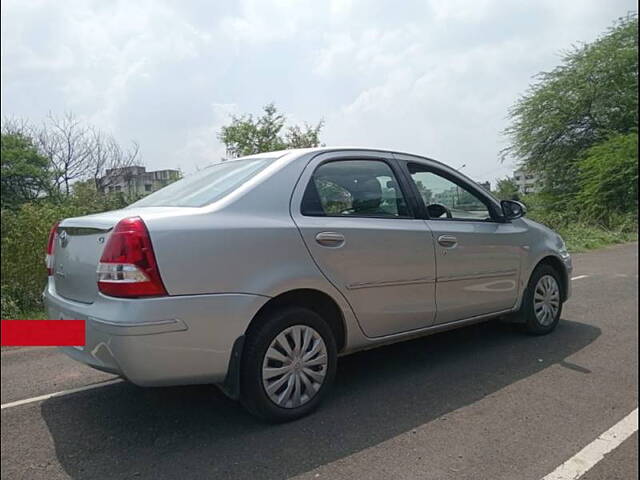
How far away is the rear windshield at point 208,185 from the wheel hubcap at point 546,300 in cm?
251

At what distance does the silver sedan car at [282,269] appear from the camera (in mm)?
2377

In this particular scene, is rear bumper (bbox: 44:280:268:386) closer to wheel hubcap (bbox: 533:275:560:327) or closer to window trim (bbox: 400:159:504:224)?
window trim (bbox: 400:159:504:224)

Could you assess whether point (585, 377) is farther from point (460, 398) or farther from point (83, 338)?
point (83, 338)

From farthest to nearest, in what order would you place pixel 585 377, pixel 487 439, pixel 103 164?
1. pixel 103 164
2. pixel 585 377
3. pixel 487 439

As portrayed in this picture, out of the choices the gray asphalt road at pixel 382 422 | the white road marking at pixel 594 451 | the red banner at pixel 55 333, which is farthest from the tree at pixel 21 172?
the white road marking at pixel 594 451

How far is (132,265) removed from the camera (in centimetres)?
234

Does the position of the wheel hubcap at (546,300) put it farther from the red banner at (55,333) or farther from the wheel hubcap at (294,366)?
the red banner at (55,333)

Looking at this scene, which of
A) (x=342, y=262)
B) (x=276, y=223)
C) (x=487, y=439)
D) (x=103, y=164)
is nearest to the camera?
(x=487, y=439)

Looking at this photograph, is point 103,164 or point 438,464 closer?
point 438,464

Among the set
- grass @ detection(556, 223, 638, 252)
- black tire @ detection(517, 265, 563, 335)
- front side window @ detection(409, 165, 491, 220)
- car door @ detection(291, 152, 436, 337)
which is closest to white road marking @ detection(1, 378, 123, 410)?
car door @ detection(291, 152, 436, 337)

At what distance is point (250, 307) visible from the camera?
257cm

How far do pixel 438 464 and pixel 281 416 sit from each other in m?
0.87

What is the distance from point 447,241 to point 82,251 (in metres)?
2.24

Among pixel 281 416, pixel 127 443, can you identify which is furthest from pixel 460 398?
pixel 127 443
